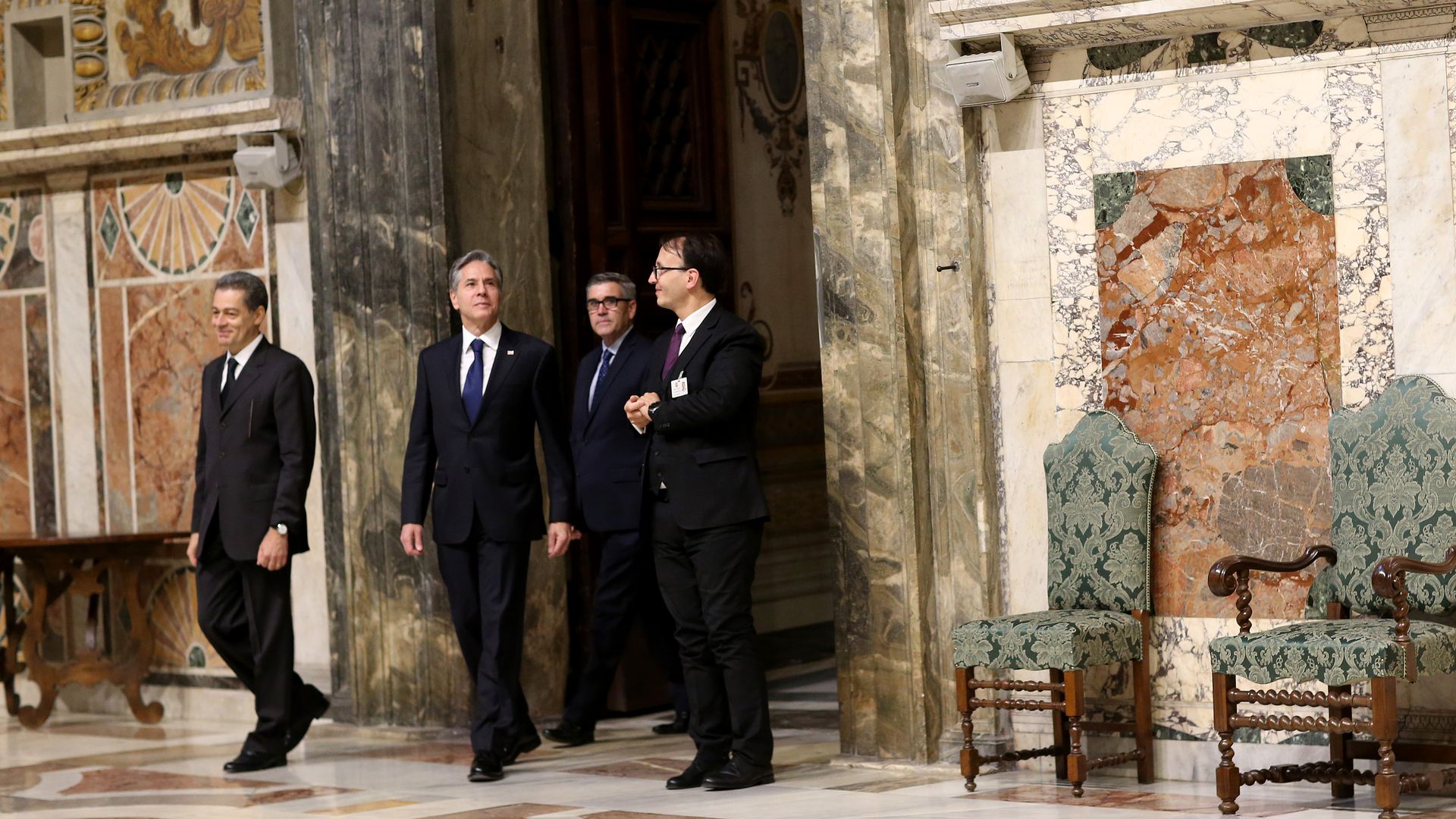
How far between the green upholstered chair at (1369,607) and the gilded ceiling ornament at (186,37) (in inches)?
170

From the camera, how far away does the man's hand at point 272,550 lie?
255 inches

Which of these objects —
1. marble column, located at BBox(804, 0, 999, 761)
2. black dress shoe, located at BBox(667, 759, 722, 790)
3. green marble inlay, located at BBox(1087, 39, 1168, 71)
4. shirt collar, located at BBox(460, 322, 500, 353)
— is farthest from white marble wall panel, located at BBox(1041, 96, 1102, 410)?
→ shirt collar, located at BBox(460, 322, 500, 353)

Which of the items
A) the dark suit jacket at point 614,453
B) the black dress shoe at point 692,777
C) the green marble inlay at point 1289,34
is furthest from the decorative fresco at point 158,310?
the green marble inlay at point 1289,34

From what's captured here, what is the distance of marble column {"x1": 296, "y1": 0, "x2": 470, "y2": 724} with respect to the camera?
7.22 m

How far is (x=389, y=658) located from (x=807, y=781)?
77.8 inches

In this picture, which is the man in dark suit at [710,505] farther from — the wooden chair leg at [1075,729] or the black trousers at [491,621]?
the wooden chair leg at [1075,729]

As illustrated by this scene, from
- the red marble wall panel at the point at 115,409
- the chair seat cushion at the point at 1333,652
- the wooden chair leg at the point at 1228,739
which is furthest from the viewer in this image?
the red marble wall panel at the point at 115,409

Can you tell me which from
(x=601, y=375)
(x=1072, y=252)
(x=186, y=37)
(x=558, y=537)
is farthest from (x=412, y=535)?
(x=186, y=37)

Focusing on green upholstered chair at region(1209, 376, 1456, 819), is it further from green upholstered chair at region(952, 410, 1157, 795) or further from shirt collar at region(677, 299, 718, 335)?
shirt collar at region(677, 299, 718, 335)

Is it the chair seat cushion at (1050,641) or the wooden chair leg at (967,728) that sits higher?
the chair seat cushion at (1050,641)

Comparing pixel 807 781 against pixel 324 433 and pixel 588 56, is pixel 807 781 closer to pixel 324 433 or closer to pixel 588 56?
pixel 324 433

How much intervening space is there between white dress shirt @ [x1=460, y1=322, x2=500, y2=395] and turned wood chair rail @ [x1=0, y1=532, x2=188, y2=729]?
193 cm

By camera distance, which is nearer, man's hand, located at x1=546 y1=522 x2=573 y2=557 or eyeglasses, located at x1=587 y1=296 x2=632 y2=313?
man's hand, located at x1=546 y1=522 x2=573 y2=557

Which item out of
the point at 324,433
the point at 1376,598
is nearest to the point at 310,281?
the point at 324,433
